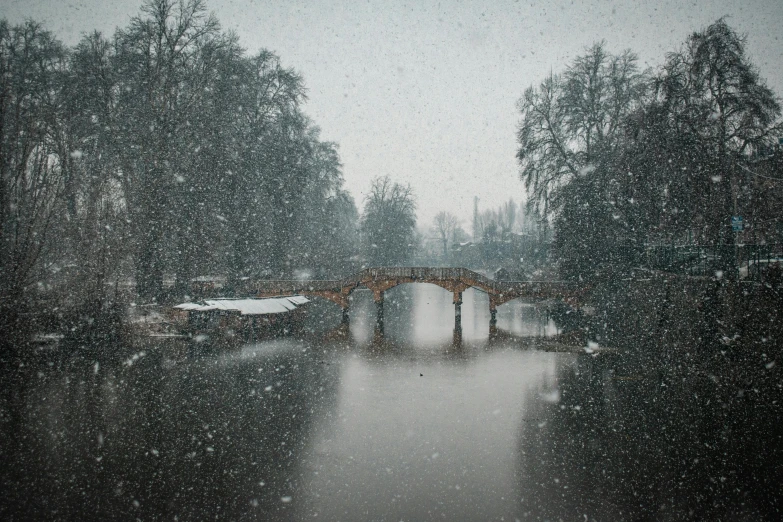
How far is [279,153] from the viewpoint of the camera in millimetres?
28359

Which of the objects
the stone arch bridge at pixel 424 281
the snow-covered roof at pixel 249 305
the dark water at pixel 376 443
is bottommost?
the dark water at pixel 376 443

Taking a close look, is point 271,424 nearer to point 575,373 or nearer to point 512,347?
point 575,373

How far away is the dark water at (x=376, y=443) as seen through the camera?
769cm

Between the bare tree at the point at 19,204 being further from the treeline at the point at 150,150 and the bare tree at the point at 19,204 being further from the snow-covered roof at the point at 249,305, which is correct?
the snow-covered roof at the point at 249,305

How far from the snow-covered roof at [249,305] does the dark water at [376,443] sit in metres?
3.43

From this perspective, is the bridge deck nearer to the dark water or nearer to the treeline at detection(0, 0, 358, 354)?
→ the treeline at detection(0, 0, 358, 354)

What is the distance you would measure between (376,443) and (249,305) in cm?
1439

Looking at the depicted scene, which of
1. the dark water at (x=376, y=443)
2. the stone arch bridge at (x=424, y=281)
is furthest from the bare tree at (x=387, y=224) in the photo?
the dark water at (x=376, y=443)

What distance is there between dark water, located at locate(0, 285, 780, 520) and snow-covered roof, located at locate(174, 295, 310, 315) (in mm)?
3426

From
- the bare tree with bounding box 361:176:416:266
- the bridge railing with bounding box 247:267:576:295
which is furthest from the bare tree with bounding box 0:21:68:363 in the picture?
the bare tree with bounding box 361:176:416:266

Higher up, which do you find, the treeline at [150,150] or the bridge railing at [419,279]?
the treeline at [150,150]

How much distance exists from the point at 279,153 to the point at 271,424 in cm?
2079

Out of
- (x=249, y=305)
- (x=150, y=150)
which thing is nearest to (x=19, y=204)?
(x=150, y=150)

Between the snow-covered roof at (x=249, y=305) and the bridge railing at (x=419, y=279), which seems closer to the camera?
the snow-covered roof at (x=249, y=305)
